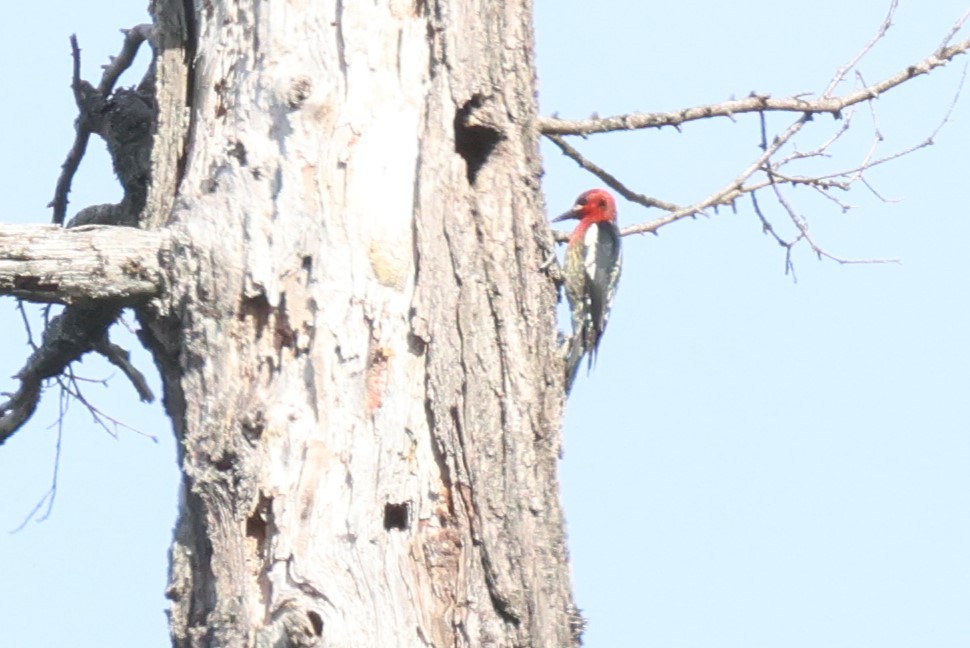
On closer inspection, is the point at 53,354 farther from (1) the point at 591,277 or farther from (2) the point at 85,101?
(1) the point at 591,277

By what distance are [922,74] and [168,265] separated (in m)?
2.34

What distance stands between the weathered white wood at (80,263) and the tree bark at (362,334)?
6 centimetres

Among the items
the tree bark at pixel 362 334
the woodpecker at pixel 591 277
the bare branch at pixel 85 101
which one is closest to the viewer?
the tree bark at pixel 362 334

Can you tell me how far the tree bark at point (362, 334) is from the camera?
2850 millimetres

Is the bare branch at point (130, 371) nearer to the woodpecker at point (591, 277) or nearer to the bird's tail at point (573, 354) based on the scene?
the bird's tail at point (573, 354)

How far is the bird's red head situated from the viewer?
246 inches

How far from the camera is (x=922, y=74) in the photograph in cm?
406

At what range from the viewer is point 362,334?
3.01 m

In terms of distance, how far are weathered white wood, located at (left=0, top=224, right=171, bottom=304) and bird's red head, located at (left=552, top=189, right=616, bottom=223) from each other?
3316mm

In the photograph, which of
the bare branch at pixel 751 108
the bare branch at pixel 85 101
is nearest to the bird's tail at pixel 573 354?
the bare branch at pixel 751 108

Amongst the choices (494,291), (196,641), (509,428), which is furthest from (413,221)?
(196,641)

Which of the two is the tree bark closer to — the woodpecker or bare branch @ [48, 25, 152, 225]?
bare branch @ [48, 25, 152, 225]

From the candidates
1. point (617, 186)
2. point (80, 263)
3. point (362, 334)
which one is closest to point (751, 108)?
point (617, 186)

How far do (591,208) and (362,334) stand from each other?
11.1ft
